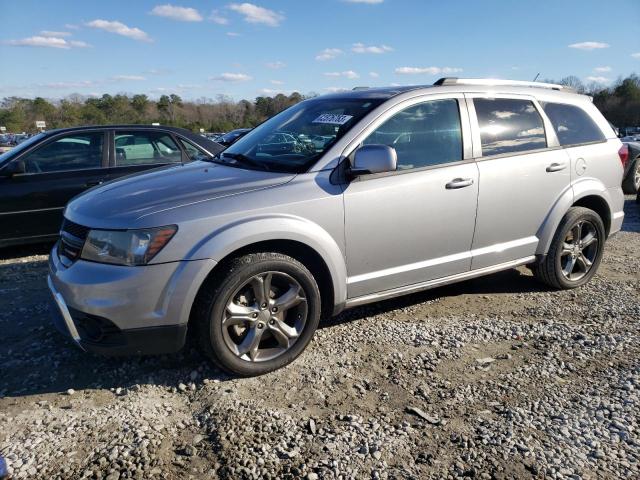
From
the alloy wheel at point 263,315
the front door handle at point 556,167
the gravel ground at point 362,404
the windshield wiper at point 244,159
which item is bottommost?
the gravel ground at point 362,404

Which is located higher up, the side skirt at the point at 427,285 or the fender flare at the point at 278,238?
the fender flare at the point at 278,238

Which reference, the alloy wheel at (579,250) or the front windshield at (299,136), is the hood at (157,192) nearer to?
the front windshield at (299,136)

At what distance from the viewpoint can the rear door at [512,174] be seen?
3883mm

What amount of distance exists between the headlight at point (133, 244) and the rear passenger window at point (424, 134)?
1.51 meters

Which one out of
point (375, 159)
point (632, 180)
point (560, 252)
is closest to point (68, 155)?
point (375, 159)

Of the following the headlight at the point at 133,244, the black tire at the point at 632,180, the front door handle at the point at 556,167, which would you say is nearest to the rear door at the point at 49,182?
the headlight at the point at 133,244

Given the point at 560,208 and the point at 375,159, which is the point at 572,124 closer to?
the point at 560,208

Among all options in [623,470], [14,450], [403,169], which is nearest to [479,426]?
[623,470]

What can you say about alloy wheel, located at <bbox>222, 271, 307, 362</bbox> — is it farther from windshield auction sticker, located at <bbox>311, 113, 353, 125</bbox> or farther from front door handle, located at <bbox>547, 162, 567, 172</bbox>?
front door handle, located at <bbox>547, 162, 567, 172</bbox>

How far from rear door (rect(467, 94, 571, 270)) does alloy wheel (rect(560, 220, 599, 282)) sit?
0.47 m

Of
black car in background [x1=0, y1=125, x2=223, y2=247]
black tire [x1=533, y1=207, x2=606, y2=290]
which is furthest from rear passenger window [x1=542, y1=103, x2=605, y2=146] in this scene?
black car in background [x1=0, y1=125, x2=223, y2=247]

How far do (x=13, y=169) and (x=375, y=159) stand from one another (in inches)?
178

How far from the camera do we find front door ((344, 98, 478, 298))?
3369 mm

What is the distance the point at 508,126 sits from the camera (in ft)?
13.4
